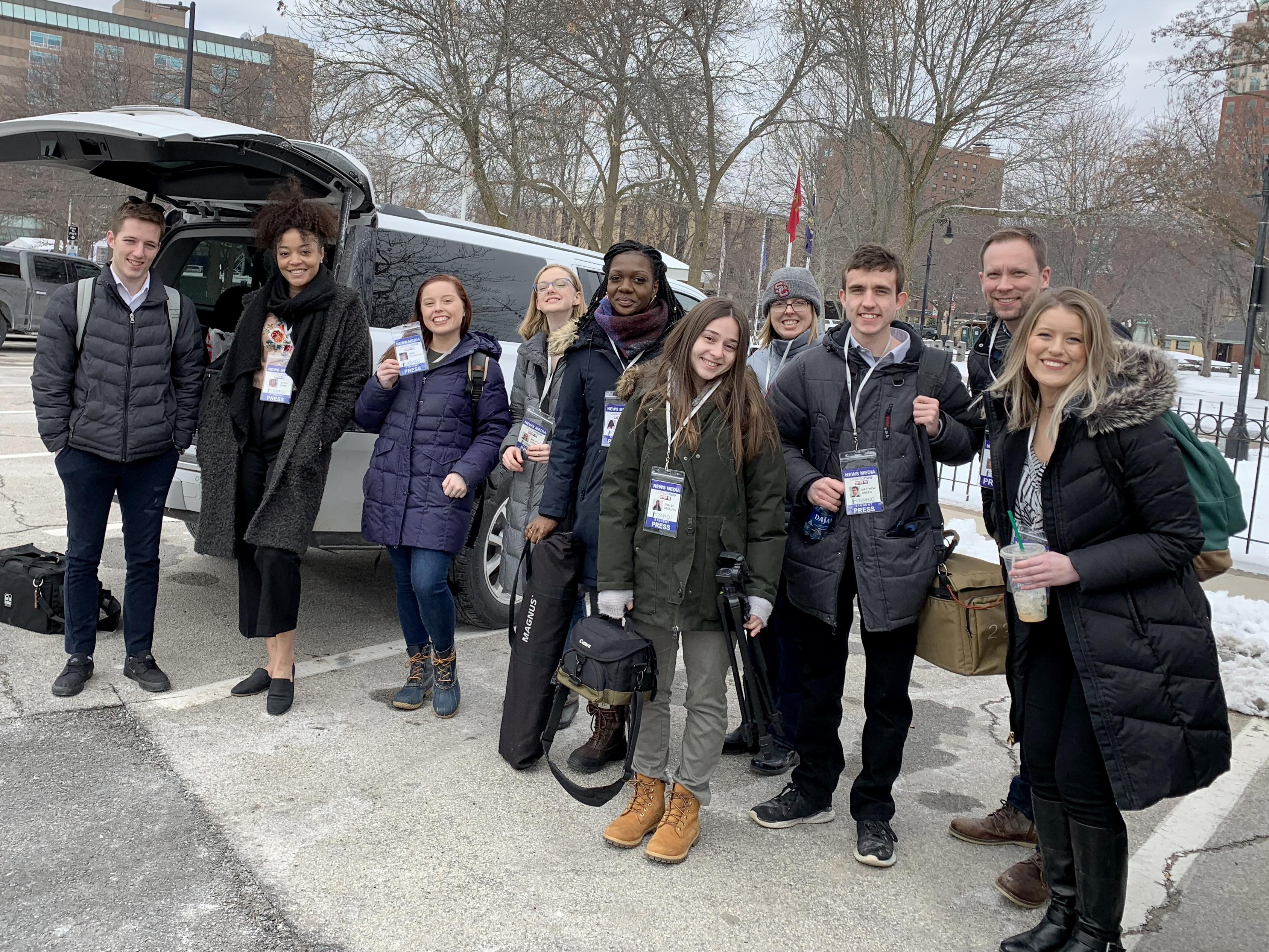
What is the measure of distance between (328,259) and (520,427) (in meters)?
1.43

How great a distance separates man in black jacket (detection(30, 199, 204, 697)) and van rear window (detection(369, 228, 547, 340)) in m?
0.88

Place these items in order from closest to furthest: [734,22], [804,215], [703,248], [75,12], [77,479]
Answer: [77,479]
[734,22]
[703,248]
[804,215]
[75,12]

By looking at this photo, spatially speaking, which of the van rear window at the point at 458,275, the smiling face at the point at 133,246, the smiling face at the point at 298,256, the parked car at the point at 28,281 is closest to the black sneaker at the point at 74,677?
the smiling face at the point at 133,246

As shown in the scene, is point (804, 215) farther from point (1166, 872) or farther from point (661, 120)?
point (1166, 872)

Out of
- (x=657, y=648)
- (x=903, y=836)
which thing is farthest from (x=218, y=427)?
(x=903, y=836)

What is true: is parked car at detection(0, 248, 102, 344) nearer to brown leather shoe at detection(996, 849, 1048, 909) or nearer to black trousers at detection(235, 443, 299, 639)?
black trousers at detection(235, 443, 299, 639)

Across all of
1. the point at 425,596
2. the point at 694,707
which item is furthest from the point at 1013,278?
the point at 425,596

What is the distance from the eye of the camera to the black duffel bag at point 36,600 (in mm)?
4836

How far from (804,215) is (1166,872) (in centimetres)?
2553

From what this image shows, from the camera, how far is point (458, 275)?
5156 millimetres

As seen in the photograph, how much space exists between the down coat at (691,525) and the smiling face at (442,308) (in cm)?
128

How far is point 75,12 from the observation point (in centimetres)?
7894

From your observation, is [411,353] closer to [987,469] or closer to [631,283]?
[631,283]

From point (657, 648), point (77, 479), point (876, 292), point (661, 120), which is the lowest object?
point (657, 648)
